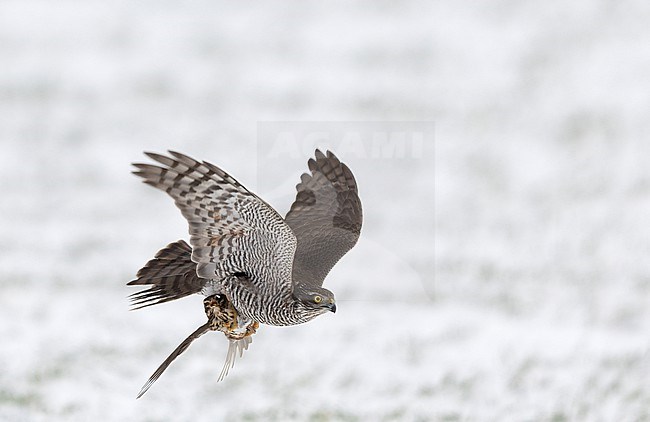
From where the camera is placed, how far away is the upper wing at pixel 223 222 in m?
4.86

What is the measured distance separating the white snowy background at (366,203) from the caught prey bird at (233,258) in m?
1.60

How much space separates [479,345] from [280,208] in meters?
2.74

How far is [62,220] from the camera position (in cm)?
1190

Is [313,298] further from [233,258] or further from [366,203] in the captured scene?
[366,203]

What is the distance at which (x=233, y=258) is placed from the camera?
5.11 metres

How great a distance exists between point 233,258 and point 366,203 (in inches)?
304

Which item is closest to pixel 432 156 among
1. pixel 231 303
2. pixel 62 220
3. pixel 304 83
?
pixel 304 83

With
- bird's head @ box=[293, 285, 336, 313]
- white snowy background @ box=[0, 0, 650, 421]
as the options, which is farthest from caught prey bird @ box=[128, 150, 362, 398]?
white snowy background @ box=[0, 0, 650, 421]

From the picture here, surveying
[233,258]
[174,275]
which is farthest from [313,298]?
[174,275]

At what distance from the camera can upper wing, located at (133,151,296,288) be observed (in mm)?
4863

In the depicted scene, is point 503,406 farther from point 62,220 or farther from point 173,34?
point 173,34

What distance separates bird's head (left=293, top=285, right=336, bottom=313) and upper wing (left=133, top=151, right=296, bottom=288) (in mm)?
91

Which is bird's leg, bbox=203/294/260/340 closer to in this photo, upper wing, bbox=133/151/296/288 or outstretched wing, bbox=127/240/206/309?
outstretched wing, bbox=127/240/206/309

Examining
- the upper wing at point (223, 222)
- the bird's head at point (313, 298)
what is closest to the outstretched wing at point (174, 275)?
the upper wing at point (223, 222)
